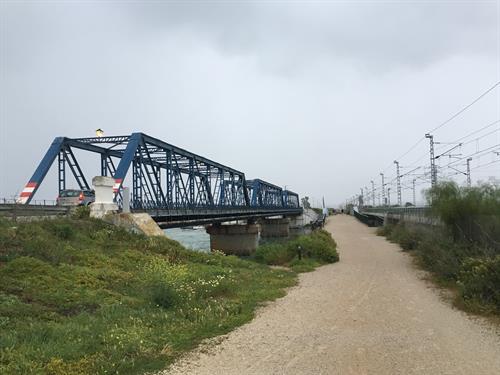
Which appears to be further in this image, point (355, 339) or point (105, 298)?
point (105, 298)

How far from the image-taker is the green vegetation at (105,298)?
278 inches

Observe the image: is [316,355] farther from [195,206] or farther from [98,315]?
[195,206]

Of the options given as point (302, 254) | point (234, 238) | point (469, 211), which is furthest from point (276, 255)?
point (234, 238)

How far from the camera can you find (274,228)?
297 feet

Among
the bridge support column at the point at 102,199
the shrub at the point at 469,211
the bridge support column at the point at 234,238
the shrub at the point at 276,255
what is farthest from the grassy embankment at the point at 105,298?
the bridge support column at the point at 234,238

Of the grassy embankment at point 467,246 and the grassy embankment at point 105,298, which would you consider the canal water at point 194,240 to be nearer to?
the grassy embankment at point 467,246

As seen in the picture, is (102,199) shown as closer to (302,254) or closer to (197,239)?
(302,254)

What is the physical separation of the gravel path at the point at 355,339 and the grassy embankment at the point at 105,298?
0.74 metres

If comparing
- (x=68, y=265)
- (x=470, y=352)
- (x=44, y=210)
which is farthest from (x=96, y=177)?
(x=470, y=352)

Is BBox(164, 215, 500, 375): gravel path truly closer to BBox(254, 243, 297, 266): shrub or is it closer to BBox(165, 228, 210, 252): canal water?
BBox(254, 243, 297, 266): shrub

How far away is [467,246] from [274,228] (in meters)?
73.3

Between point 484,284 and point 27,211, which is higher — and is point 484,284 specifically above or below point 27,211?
below

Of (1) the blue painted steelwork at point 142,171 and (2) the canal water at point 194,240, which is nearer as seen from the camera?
(1) the blue painted steelwork at point 142,171

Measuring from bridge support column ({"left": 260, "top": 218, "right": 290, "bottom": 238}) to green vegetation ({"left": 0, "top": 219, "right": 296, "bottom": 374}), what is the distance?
230ft
